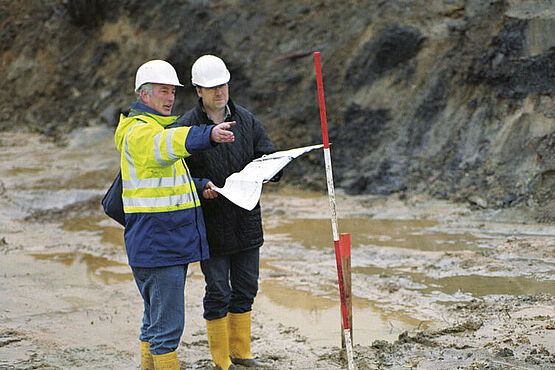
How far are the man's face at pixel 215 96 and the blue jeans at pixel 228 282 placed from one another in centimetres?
99

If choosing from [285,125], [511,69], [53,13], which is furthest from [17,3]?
[511,69]

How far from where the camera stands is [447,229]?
898 centimetres

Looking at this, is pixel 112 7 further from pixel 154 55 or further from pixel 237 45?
pixel 237 45

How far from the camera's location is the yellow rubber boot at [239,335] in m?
4.45

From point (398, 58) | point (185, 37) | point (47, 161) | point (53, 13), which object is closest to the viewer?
point (398, 58)

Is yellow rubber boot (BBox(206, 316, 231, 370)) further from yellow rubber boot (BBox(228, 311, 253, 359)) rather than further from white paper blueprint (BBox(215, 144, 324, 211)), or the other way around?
white paper blueprint (BBox(215, 144, 324, 211))

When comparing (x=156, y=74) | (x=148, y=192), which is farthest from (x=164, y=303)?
(x=156, y=74)

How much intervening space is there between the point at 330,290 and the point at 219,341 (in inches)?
99.0

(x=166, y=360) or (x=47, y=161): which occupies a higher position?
(x=47, y=161)

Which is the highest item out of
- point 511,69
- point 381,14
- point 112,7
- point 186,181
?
point 112,7

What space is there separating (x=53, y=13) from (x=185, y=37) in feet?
21.3

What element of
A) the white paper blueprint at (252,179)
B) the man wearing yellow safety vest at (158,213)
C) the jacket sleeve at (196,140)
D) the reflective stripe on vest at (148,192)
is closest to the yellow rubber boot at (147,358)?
the man wearing yellow safety vest at (158,213)

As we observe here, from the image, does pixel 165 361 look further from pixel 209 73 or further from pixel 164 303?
pixel 209 73

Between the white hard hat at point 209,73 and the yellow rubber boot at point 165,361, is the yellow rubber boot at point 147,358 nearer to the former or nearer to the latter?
the yellow rubber boot at point 165,361
